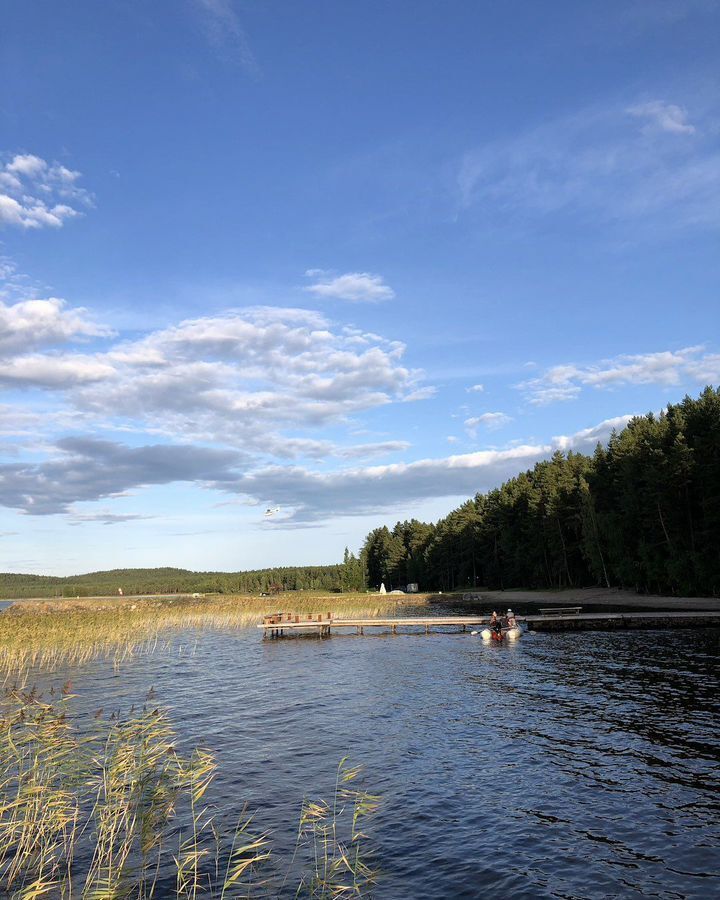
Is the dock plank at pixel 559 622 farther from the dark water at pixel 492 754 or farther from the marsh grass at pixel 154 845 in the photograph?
the marsh grass at pixel 154 845

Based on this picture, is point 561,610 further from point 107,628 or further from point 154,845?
point 154,845

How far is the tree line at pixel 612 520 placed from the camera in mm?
65812

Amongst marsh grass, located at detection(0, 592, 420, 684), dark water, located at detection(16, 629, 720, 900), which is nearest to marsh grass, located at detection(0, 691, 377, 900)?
dark water, located at detection(16, 629, 720, 900)

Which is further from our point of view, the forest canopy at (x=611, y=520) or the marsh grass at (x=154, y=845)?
the forest canopy at (x=611, y=520)

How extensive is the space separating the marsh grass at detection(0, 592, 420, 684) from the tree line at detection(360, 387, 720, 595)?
3449 cm

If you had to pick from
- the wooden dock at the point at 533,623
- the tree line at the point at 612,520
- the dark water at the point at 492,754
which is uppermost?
the tree line at the point at 612,520

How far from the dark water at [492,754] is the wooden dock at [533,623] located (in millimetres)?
11401

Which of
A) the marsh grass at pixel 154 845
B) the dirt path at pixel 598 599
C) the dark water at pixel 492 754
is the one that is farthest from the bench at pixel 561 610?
the marsh grass at pixel 154 845

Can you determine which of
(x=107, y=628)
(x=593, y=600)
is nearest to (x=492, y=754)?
(x=107, y=628)

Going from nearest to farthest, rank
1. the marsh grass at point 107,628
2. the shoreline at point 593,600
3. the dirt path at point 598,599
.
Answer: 1. the marsh grass at point 107,628
2. the shoreline at point 593,600
3. the dirt path at point 598,599

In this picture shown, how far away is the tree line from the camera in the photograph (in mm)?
65812

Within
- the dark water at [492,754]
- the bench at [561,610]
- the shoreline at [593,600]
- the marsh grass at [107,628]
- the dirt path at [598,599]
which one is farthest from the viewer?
the dirt path at [598,599]

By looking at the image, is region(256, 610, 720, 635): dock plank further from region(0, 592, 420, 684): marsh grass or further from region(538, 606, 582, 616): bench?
region(0, 592, 420, 684): marsh grass

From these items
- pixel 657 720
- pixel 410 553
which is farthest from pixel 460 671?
pixel 410 553
